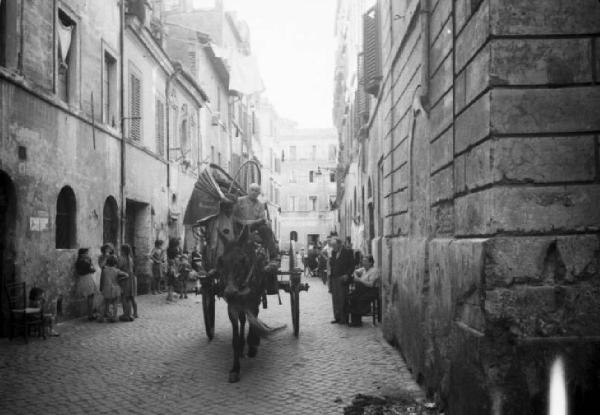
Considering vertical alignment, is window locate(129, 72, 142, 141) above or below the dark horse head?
above

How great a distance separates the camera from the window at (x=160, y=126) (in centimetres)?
2050

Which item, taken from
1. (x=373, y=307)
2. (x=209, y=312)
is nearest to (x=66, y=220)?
(x=209, y=312)

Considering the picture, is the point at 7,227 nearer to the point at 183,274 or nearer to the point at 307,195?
the point at 183,274

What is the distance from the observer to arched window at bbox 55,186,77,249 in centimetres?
1274

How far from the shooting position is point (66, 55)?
13.2 m

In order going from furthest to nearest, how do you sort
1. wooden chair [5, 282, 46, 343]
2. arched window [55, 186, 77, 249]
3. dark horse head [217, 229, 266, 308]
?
1. arched window [55, 186, 77, 249]
2. wooden chair [5, 282, 46, 343]
3. dark horse head [217, 229, 266, 308]

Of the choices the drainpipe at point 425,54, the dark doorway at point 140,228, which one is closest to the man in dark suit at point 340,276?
the drainpipe at point 425,54

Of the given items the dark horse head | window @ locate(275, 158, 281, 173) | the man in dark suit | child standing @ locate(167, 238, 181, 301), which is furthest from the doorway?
window @ locate(275, 158, 281, 173)

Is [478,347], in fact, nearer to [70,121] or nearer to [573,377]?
[573,377]

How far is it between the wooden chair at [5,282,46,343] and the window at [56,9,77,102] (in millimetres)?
4289

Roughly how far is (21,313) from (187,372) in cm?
405

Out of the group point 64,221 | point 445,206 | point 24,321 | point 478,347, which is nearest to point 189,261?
point 64,221

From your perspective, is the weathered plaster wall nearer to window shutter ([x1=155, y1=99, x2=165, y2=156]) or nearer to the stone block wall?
window shutter ([x1=155, y1=99, x2=165, y2=156])

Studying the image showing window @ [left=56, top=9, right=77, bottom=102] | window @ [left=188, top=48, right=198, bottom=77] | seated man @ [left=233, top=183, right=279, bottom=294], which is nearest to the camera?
seated man @ [left=233, top=183, right=279, bottom=294]
